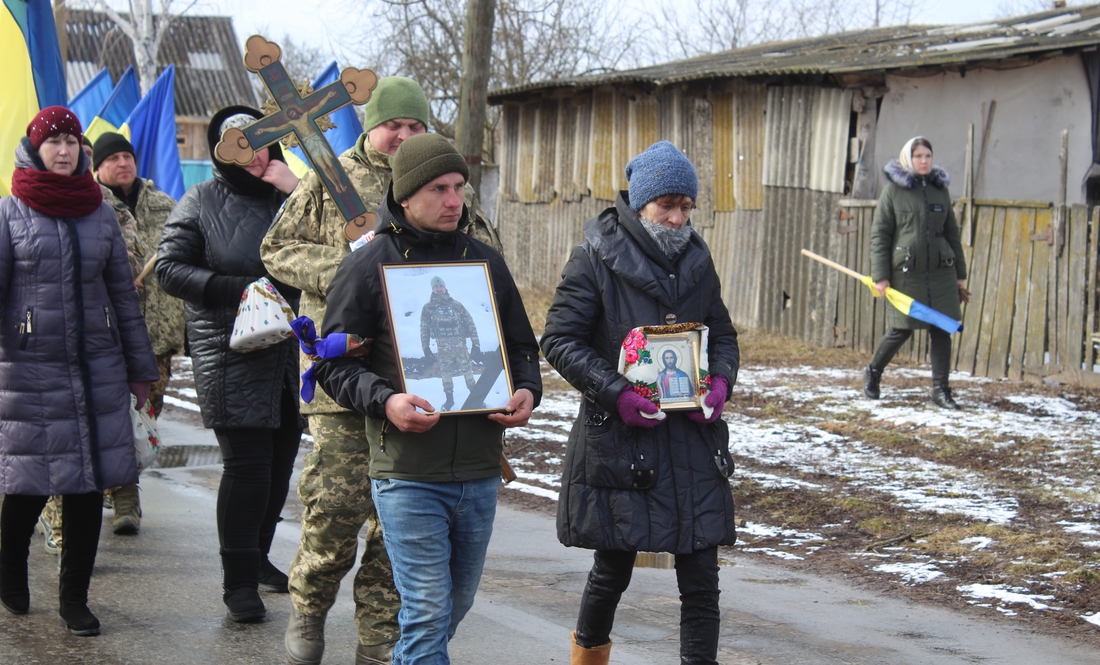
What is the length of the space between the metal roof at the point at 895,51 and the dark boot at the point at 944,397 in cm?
382

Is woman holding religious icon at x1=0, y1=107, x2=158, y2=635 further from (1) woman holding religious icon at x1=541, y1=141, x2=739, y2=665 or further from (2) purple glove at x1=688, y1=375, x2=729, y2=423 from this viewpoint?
(2) purple glove at x1=688, y1=375, x2=729, y2=423

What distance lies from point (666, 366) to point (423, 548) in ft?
2.98

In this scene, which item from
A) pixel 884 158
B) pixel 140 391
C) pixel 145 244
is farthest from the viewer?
pixel 884 158

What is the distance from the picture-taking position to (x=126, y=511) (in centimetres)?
593

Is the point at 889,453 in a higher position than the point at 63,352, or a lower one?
lower

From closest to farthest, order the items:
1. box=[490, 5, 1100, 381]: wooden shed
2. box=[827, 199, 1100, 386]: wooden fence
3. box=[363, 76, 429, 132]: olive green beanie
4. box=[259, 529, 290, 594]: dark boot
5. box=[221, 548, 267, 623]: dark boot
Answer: box=[363, 76, 429, 132]: olive green beanie < box=[221, 548, 267, 623]: dark boot < box=[259, 529, 290, 594]: dark boot < box=[827, 199, 1100, 386]: wooden fence < box=[490, 5, 1100, 381]: wooden shed

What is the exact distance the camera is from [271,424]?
181 inches

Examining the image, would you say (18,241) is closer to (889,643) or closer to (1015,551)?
(889,643)

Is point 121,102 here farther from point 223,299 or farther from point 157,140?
point 223,299

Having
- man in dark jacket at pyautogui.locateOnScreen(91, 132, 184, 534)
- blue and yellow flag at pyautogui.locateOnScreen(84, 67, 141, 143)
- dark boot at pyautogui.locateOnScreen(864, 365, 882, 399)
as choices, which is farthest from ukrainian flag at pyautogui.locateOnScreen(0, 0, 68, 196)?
dark boot at pyautogui.locateOnScreen(864, 365, 882, 399)

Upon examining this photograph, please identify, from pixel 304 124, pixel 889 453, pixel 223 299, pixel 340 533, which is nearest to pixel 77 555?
pixel 223 299

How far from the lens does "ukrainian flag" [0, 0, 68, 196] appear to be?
595cm

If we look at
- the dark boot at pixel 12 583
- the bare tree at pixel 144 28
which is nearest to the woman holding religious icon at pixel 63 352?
the dark boot at pixel 12 583

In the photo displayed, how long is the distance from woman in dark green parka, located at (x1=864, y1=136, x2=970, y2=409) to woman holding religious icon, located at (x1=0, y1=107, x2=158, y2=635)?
6.24 m
